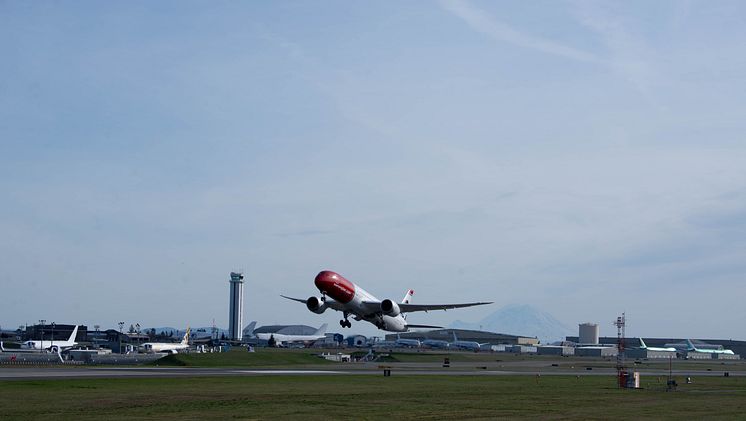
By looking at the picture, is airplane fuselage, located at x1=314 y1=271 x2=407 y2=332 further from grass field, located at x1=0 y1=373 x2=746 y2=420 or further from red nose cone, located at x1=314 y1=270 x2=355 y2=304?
grass field, located at x1=0 y1=373 x2=746 y2=420

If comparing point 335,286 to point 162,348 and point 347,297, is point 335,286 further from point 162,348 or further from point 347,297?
point 162,348

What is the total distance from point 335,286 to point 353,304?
5.08 m

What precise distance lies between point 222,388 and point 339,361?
7150 cm

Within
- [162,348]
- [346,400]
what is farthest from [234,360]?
[346,400]

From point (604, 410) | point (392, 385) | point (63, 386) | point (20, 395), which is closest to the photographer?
point (604, 410)

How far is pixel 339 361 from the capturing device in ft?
422

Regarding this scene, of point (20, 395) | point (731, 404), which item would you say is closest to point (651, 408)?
point (731, 404)

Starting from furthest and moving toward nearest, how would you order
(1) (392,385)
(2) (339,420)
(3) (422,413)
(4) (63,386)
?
(1) (392,385)
(4) (63,386)
(3) (422,413)
(2) (339,420)

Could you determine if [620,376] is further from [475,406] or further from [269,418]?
[269,418]

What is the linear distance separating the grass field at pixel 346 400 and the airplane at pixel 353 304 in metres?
11.4

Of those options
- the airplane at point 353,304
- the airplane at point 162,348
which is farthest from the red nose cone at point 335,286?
the airplane at point 162,348

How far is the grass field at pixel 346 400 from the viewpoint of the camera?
4116cm

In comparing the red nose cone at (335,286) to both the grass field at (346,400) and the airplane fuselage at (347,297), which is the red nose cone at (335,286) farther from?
the grass field at (346,400)

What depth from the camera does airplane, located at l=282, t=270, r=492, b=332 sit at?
80.9 meters
